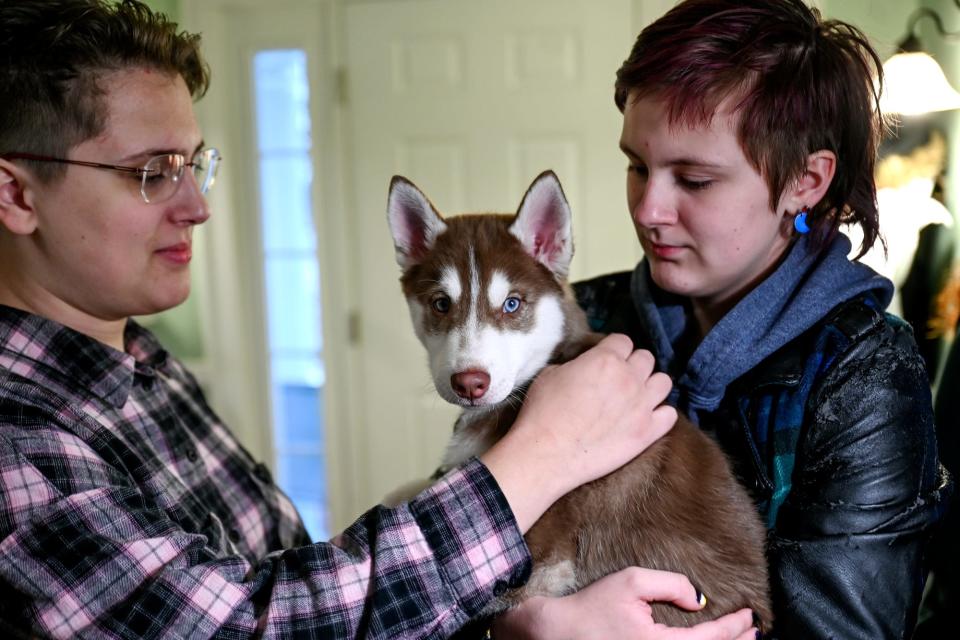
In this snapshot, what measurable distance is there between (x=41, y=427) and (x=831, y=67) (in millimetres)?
1534

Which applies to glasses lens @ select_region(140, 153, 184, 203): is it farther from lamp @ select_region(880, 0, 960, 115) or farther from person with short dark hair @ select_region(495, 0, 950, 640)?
lamp @ select_region(880, 0, 960, 115)

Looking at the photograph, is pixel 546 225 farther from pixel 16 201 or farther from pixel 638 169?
pixel 16 201

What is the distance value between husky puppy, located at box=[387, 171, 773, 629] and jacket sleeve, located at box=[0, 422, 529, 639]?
0.22m

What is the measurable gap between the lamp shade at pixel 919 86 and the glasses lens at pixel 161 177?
2.25 metres

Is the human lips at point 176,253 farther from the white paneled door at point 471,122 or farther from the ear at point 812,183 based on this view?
the white paneled door at point 471,122

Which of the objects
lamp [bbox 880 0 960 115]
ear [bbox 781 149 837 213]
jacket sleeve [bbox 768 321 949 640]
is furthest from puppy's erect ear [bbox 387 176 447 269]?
lamp [bbox 880 0 960 115]

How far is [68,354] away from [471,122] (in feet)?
Answer: 9.18

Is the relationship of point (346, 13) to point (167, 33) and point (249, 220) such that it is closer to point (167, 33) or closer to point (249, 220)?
point (249, 220)

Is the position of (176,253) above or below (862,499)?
above

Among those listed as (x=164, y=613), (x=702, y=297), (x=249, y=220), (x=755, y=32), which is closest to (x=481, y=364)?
(x=702, y=297)

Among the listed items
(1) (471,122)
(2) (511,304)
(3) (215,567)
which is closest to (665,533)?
(2) (511,304)

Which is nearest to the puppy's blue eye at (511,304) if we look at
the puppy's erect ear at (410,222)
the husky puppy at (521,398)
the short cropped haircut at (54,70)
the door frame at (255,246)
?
the husky puppy at (521,398)

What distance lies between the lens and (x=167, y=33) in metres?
1.59

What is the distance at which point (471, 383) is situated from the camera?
1.48 meters
